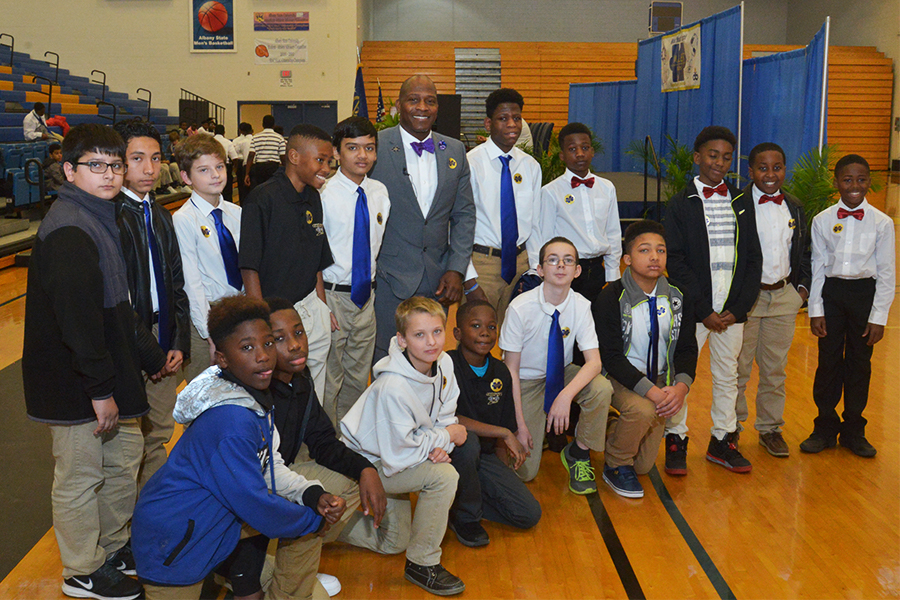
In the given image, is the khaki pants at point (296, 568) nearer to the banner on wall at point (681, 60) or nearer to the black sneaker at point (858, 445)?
the black sneaker at point (858, 445)

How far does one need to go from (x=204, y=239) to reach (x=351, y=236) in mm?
592

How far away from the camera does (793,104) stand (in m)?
7.77

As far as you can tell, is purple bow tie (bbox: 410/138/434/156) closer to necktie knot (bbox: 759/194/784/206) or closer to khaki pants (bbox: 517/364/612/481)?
khaki pants (bbox: 517/364/612/481)

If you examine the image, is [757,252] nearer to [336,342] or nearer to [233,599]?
[336,342]

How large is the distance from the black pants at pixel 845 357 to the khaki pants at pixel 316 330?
7.85 ft

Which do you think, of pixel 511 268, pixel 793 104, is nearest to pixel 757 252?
pixel 511 268

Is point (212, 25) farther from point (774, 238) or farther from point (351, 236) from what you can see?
point (774, 238)

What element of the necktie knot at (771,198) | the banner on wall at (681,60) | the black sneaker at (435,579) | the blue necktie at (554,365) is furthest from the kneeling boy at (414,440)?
the banner on wall at (681,60)

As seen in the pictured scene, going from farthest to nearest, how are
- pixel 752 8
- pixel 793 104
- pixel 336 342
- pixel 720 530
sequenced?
pixel 752 8
pixel 793 104
pixel 336 342
pixel 720 530

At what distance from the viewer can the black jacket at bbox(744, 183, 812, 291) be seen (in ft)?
11.7

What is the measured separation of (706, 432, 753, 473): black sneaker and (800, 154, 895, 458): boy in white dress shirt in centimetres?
41

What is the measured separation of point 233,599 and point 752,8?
75.3 ft

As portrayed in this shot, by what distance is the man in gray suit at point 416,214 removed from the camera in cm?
333

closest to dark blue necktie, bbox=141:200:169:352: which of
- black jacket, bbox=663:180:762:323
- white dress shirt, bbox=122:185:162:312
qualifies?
white dress shirt, bbox=122:185:162:312
